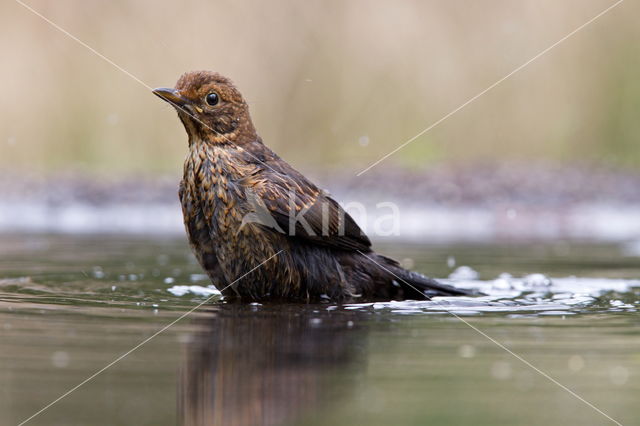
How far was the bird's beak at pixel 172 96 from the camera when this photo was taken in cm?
545

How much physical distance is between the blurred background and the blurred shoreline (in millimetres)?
38

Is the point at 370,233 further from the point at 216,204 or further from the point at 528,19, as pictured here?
the point at 216,204

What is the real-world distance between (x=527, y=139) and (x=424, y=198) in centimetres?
184

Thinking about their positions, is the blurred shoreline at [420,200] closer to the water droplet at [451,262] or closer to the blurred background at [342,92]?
the blurred background at [342,92]

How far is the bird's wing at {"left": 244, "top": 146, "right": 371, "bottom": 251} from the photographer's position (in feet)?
17.3

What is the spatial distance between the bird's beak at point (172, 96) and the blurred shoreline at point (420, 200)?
5828 mm

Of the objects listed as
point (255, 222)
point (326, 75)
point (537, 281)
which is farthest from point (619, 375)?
point (326, 75)

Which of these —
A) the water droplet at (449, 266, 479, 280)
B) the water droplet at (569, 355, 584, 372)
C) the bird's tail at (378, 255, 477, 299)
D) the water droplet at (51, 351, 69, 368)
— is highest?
the water droplet at (449, 266, 479, 280)

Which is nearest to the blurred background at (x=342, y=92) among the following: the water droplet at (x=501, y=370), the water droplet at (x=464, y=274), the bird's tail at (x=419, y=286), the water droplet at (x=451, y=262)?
the water droplet at (x=451, y=262)

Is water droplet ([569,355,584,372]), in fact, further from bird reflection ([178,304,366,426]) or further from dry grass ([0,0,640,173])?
dry grass ([0,0,640,173])

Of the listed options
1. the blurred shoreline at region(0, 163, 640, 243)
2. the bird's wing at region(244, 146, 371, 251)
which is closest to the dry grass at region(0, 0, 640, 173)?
the blurred shoreline at region(0, 163, 640, 243)

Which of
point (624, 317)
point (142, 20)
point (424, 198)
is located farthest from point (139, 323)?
point (142, 20)

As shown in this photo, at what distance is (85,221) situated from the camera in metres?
11.9

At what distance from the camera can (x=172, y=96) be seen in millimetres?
5453
